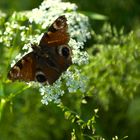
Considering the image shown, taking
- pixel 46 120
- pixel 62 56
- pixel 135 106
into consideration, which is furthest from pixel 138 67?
pixel 62 56

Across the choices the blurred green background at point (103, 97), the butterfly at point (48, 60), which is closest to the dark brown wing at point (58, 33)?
the butterfly at point (48, 60)

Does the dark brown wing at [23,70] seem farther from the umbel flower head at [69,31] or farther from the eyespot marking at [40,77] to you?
the umbel flower head at [69,31]

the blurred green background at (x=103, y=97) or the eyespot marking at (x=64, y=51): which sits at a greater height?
the blurred green background at (x=103, y=97)

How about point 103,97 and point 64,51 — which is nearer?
point 64,51

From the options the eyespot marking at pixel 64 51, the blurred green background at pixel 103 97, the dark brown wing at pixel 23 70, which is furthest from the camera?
the blurred green background at pixel 103 97

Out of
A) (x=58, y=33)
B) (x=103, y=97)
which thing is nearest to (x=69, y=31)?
(x=58, y=33)

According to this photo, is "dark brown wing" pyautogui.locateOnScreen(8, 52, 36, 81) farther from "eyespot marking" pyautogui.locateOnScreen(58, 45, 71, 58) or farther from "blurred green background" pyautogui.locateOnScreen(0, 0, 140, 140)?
"blurred green background" pyautogui.locateOnScreen(0, 0, 140, 140)

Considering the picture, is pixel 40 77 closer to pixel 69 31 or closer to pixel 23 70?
pixel 23 70
